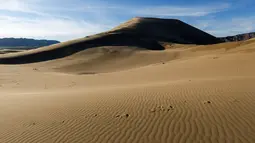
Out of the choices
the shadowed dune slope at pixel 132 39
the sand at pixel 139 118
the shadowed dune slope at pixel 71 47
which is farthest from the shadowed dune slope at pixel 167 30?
the sand at pixel 139 118

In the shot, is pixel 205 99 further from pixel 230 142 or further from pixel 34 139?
pixel 34 139

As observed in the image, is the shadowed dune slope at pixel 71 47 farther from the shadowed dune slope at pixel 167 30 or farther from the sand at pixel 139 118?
the sand at pixel 139 118

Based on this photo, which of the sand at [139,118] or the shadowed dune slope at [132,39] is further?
the shadowed dune slope at [132,39]

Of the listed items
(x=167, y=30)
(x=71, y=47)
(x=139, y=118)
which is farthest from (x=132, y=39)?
(x=139, y=118)

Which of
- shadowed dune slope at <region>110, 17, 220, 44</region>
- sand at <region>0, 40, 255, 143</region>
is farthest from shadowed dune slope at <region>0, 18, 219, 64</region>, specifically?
sand at <region>0, 40, 255, 143</region>

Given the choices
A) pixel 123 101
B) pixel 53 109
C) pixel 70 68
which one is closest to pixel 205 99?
pixel 123 101

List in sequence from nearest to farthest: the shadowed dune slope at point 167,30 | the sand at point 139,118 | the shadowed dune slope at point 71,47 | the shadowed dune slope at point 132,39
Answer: the sand at point 139,118
the shadowed dune slope at point 71,47
the shadowed dune slope at point 132,39
the shadowed dune slope at point 167,30

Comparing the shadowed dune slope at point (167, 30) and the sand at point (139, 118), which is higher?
the shadowed dune slope at point (167, 30)

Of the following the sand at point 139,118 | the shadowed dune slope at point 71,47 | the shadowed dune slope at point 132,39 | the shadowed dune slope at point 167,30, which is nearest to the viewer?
the sand at point 139,118

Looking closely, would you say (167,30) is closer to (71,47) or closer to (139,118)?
(71,47)

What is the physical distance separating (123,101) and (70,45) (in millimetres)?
50628

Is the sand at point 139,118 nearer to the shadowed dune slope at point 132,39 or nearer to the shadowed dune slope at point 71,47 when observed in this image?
the shadowed dune slope at point 71,47

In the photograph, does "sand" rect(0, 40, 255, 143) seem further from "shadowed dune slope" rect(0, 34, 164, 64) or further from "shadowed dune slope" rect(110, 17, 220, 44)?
"shadowed dune slope" rect(110, 17, 220, 44)

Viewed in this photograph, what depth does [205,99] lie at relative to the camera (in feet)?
29.0
